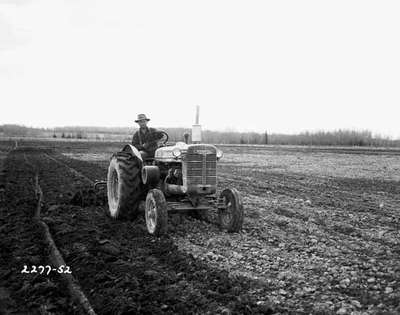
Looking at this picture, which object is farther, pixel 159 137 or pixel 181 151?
pixel 159 137

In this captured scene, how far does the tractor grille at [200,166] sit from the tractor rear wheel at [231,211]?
0.31 meters

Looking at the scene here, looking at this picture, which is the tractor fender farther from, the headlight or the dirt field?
the dirt field

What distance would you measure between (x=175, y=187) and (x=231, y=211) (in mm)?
952

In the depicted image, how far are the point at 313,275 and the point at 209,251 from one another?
145cm

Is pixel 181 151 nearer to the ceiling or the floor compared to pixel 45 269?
nearer to the ceiling

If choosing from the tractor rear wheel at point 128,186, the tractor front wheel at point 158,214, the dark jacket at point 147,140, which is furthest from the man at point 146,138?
the tractor front wheel at point 158,214

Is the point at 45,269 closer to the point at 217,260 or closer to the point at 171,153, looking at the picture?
the point at 217,260

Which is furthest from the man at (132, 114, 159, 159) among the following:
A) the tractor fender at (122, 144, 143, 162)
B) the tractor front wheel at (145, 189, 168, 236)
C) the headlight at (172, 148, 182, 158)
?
the tractor front wheel at (145, 189, 168, 236)

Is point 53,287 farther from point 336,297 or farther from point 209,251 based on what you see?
point 336,297

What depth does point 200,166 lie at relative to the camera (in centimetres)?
703

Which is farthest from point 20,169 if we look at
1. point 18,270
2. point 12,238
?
point 18,270

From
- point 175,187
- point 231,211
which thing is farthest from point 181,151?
point 231,211

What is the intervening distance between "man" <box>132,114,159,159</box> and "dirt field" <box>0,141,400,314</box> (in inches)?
47.9

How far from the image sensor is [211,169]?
711 cm
